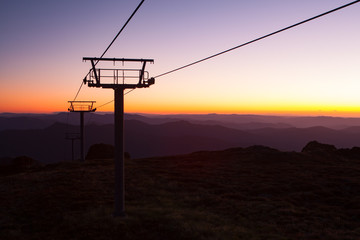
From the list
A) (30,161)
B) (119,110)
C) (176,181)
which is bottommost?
(30,161)

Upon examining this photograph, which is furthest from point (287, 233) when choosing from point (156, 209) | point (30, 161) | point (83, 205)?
point (30, 161)

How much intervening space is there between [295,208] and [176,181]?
10959mm

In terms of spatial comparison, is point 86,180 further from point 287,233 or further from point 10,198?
point 287,233

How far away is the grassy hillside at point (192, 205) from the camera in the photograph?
498 inches

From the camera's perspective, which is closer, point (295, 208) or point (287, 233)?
point (287, 233)

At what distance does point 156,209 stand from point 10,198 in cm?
1031

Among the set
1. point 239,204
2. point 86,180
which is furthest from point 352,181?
point 86,180

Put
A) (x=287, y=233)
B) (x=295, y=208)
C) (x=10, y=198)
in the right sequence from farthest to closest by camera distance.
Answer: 1. (x=10, y=198)
2. (x=295, y=208)
3. (x=287, y=233)

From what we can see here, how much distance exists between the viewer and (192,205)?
695 inches

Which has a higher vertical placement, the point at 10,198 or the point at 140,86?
the point at 140,86

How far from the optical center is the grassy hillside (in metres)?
12.6

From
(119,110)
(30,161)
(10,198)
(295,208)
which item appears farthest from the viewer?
(30,161)

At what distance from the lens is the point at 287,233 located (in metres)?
12.9

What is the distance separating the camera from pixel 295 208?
56.1 feet
